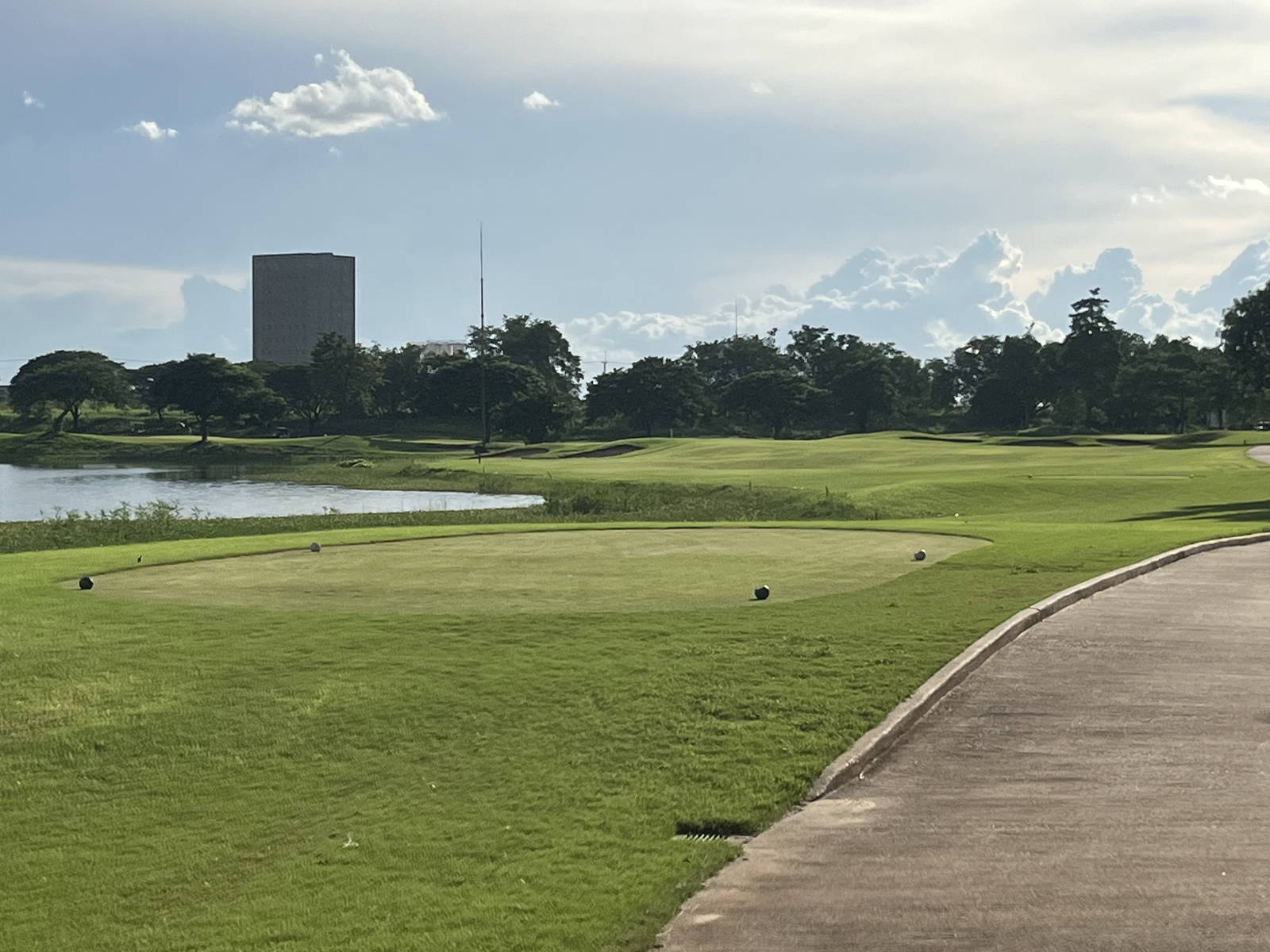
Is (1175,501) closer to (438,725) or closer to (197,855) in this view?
(438,725)

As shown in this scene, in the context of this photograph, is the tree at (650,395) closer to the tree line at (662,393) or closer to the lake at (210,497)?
the tree line at (662,393)

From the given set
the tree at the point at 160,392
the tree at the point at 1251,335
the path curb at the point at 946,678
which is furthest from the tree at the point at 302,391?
the path curb at the point at 946,678

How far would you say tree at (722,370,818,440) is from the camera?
139 metres

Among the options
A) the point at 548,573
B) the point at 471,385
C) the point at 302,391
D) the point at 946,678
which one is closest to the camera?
the point at 946,678

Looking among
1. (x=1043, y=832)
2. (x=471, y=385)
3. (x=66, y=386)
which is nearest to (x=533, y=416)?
(x=471, y=385)

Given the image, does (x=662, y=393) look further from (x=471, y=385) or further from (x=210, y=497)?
(x=210, y=497)

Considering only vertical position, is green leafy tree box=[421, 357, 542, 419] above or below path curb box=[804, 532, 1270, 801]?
above

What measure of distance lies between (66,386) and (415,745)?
139433 millimetres

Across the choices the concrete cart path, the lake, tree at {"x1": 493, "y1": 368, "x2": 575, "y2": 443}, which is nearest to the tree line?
tree at {"x1": 493, "y1": 368, "x2": 575, "y2": 443}

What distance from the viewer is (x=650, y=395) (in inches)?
5364

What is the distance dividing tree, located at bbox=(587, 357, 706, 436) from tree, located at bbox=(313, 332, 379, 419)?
25245 millimetres

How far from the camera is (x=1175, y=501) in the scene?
42094 millimetres

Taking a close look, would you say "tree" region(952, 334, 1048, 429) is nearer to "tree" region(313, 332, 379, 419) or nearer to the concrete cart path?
"tree" region(313, 332, 379, 419)

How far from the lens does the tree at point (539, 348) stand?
18612 cm
